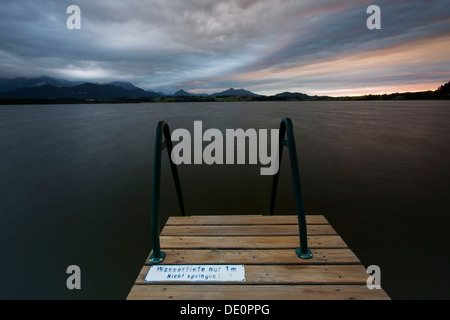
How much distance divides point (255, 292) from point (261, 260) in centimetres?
57

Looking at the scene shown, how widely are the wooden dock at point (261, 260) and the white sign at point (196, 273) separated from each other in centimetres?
6

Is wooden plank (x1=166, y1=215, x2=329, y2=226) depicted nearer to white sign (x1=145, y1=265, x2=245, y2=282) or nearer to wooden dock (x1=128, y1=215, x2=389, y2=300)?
wooden dock (x1=128, y1=215, x2=389, y2=300)

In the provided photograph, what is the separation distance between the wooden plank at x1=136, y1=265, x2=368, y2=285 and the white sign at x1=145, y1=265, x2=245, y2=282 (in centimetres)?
10

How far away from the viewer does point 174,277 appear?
2.95 metres

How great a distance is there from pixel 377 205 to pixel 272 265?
24.9 feet

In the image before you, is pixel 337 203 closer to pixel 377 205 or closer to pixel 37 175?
pixel 377 205

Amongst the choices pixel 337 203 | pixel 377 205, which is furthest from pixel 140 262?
pixel 377 205

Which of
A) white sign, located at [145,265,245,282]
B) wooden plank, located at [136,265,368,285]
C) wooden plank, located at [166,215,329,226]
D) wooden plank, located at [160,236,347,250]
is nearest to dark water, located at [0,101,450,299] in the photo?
wooden plank, located at [166,215,329,226]

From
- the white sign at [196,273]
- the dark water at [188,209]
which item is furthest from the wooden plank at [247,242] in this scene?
the dark water at [188,209]

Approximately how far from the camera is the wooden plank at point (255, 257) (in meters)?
3.22

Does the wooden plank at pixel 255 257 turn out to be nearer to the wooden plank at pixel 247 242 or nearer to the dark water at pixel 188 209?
the wooden plank at pixel 247 242

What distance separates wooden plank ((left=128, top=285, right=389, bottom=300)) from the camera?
105 inches

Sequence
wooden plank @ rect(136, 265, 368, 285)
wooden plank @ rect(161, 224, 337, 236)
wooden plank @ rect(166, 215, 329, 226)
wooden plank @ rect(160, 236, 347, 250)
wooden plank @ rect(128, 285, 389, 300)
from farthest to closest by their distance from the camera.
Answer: wooden plank @ rect(166, 215, 329, 226)
wooden plank @ rect(161, 224, 337, 236)
wooden plank @ rect(160, 236, 347, 250)
wooden plank @ rect(136, 265, 368, 285)
wooden plank @ rect(128, 285, 389, 300)

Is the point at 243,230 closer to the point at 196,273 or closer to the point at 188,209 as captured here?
the point at 196,273
